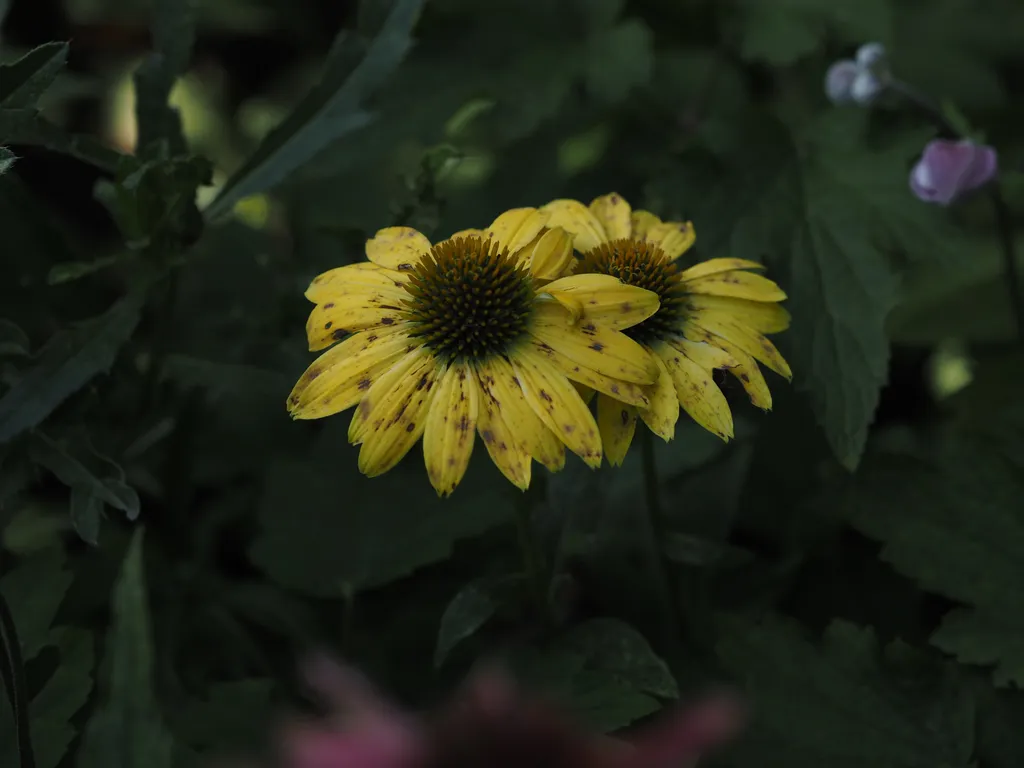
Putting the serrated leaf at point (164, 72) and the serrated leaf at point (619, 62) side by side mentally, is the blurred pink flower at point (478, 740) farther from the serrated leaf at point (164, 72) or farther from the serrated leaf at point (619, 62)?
the serrated leaf at point (619, 62)

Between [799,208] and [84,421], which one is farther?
[799,208]

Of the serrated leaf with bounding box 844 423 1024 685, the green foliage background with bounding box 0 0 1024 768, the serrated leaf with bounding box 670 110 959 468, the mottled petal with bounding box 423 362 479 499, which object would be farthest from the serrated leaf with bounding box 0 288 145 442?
the serrated leaf with bounding box 844 423 1024 685

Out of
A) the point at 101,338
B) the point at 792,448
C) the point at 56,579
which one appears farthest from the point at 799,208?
the point at 56,579

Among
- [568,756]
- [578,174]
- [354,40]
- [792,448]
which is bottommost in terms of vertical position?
[792,448]

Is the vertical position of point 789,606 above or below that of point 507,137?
below

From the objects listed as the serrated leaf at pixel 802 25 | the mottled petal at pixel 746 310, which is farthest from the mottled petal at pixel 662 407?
the serrated leaf at pixel 802 25

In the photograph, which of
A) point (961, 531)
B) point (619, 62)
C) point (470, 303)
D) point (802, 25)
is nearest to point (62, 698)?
point (470, 303)

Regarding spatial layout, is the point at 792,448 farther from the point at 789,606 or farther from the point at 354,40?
the point at 354,40
